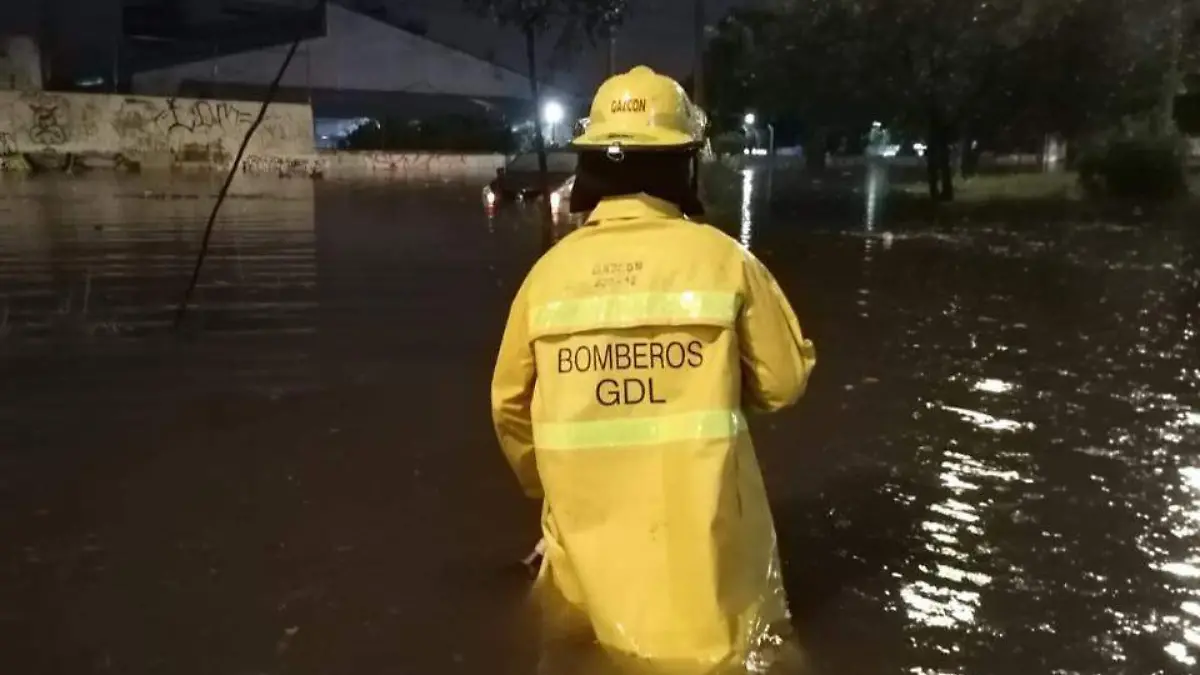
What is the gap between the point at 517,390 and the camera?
12.0ft

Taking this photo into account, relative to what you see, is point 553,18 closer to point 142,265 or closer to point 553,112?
point 142,265

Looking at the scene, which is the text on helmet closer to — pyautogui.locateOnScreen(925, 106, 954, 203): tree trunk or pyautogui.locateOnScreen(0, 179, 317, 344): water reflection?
pyautogui.locateOnScreen(0, 179, 317, 344): water reflection

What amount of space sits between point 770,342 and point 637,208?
0.51 m

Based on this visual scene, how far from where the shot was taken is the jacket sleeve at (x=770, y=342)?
10.9 ft

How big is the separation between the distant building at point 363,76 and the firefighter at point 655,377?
34.2m

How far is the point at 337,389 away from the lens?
792cm

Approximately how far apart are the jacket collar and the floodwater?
159 cm

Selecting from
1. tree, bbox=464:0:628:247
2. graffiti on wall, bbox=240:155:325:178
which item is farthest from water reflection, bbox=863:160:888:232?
graffiti on wall, bbox=240:155:325:178

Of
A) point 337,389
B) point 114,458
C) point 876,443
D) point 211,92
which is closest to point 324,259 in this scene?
point 337,389

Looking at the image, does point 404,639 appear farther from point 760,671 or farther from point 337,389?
point 337,389

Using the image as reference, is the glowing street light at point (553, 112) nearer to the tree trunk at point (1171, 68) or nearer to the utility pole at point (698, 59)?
the utility pole at point (698, 59)

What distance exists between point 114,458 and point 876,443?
3.99 metres

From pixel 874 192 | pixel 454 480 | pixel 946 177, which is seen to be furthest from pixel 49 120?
pixel 454 480

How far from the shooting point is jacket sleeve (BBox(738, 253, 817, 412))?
3318mm
